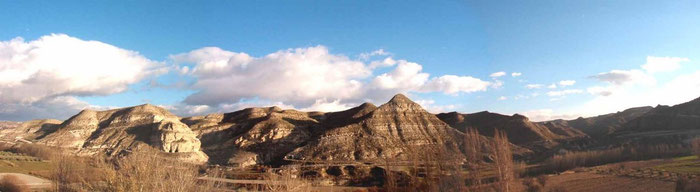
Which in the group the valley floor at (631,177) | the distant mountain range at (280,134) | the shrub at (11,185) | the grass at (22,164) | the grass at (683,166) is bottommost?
the valley floor at (631,177)

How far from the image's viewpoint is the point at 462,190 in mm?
44656

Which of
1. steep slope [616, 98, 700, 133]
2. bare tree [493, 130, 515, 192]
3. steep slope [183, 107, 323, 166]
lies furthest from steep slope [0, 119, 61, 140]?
steep slope [616, 98, 700, 133]

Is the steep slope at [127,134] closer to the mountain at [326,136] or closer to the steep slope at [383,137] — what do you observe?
the mountain at [326,136]

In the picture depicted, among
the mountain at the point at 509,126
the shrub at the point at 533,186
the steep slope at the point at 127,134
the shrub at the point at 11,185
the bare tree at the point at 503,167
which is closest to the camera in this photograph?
the bare tree at the point at 503,167

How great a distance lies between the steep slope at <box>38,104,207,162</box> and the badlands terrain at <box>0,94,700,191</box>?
34cm

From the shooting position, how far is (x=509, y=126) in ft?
570

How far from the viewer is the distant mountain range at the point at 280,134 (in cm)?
11812

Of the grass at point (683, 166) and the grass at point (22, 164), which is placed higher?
the grass at point (22, 164)

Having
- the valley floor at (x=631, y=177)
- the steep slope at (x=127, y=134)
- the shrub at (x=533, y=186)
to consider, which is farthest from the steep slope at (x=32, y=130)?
the valley floor at (x=631, y=177)

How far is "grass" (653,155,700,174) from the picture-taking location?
2759 inches

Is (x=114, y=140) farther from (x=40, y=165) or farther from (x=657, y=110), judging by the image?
(x=657, y=110)

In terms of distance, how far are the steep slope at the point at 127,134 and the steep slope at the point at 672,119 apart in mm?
152151

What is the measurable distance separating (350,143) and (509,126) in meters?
87.0

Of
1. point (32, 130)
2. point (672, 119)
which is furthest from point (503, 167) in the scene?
point (32, 130)
